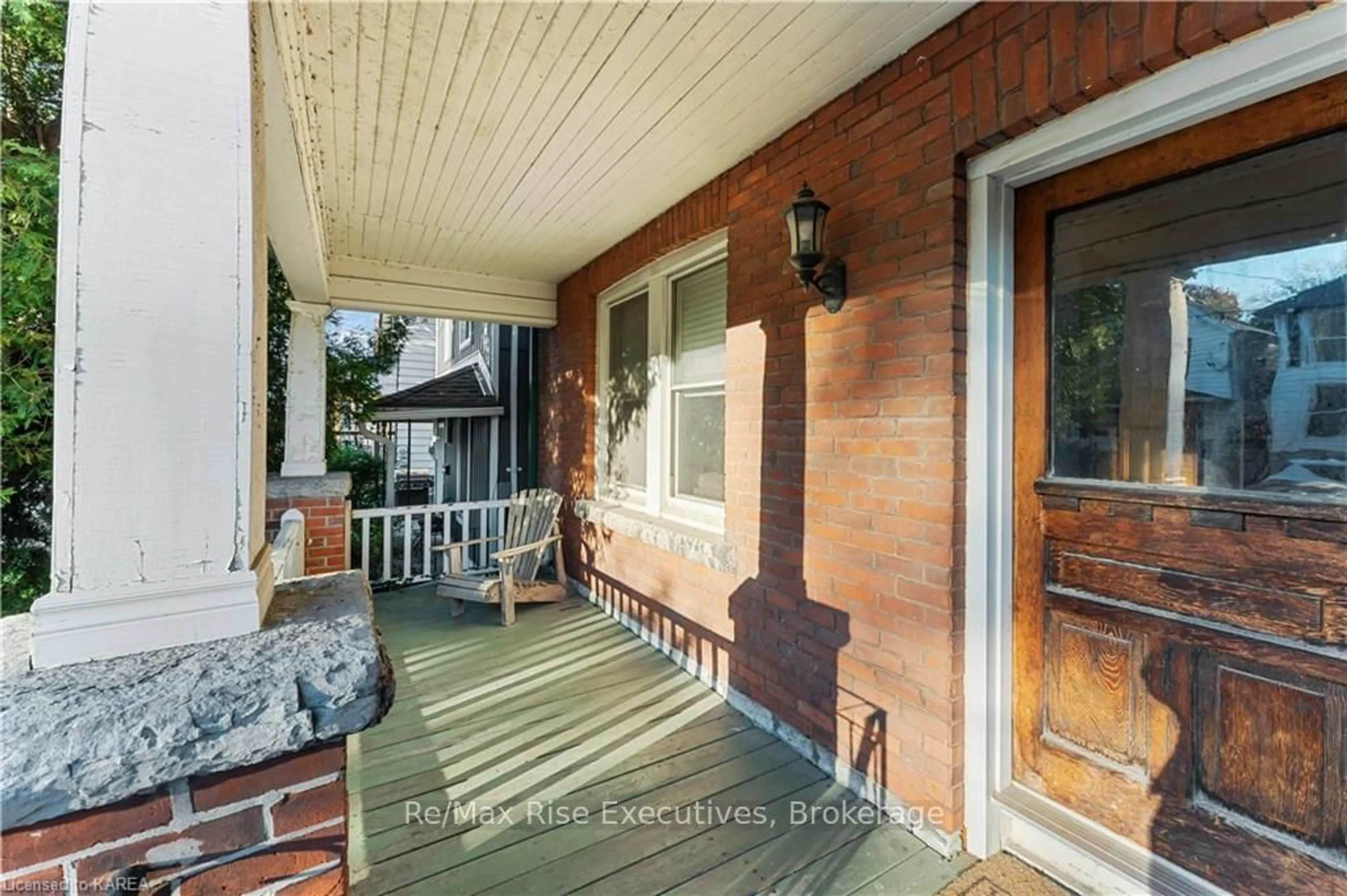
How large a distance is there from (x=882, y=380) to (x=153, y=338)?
1.87 metres

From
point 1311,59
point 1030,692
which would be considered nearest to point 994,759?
point 1030,692

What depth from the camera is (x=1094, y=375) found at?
5.57ft

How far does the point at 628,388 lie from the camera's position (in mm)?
4195

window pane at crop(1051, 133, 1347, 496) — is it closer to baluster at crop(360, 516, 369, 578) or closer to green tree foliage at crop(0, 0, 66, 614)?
green tree foliage at crop(0, 0, 66, 614)

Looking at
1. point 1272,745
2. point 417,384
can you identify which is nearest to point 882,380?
point 1272,745

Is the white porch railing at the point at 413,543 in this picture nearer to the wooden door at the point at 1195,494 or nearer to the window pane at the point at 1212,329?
the wooden door at the point at 1195,494

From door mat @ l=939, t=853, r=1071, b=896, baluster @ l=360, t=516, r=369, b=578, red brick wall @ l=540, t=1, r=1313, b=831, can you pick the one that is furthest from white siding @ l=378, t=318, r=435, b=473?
door mat @ l=939, t=853, r=1071, b=896

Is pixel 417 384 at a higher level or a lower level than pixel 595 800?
higher

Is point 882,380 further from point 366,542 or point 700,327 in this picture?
point 366,542

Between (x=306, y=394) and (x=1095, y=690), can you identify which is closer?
(x=1095, y=690)

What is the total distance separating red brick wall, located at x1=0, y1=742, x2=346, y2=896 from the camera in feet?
2.42

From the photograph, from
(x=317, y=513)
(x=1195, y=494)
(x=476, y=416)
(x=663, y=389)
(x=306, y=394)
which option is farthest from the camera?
(x=476, y=416)

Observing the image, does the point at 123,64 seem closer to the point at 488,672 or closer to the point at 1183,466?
the point at 1183,466

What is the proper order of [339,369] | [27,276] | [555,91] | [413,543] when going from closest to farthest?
[555,91], [27,276], [339,369], [413,543]
